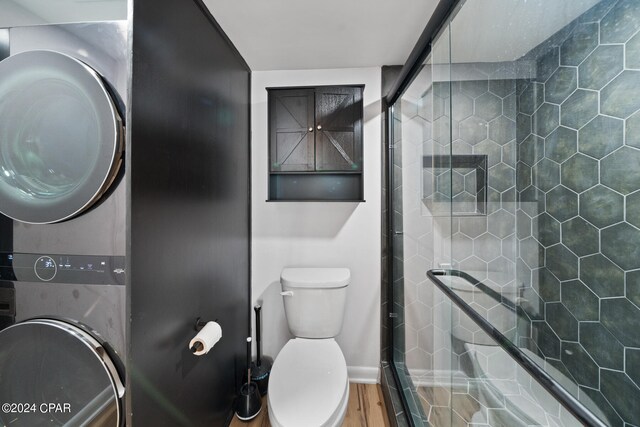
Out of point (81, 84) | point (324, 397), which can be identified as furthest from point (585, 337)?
point (81, 84)

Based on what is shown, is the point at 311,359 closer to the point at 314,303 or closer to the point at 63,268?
the point at 314,303

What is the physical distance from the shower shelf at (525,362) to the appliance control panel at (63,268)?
1.09 m

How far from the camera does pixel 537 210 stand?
0.63 m

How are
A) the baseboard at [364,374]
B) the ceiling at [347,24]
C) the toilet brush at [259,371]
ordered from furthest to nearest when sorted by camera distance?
the baseboard at [364,374], the toilet brush at [259,371], the ceiling at [347,24]

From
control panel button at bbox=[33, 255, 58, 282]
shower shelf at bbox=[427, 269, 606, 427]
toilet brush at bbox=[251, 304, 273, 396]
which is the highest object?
control panel button at bbox=[33, 255, 58, 282]

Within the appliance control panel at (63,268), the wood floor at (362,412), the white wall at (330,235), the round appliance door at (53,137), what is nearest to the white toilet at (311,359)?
the white wall at (330,235)

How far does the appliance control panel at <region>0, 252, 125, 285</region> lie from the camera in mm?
751

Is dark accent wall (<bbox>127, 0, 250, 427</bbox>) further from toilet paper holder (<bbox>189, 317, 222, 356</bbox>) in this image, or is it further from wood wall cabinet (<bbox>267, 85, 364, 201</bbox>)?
wood wall cabinet (<bbox>267, 85, 364, 201</bbox>)

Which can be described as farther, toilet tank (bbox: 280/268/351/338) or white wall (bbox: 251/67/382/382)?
white wall (bbox: 251/67/382/382)

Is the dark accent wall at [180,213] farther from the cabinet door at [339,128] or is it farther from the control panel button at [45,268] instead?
the cabinet door at [339,128]

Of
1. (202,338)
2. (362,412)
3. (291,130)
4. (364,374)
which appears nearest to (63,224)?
(202,338)

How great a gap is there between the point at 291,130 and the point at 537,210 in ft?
4.62

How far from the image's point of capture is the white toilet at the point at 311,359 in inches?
41.1

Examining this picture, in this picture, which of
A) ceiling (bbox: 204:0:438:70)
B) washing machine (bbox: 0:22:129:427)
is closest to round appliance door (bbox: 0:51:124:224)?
washing machine (bbox: 0:22:129:427)
